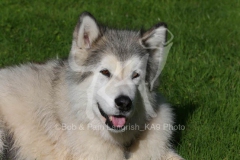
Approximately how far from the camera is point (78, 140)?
4.95m

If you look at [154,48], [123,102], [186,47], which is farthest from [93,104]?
[186,47]

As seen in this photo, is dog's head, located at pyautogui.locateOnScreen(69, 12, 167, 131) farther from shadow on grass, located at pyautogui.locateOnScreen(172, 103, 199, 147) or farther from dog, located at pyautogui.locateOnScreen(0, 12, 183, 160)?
shadow on grass, located at pyautogui.locateOnScreen(172, 103, 199, 147)

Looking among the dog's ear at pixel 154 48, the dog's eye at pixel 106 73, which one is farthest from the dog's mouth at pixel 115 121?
the dog's ear at pixel 154 48

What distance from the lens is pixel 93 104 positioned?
4762 millimetres

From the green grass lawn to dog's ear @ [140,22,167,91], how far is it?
3.59 feet

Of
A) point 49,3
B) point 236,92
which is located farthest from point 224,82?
point 49,3

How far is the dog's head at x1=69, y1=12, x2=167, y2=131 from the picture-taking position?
4543 mm

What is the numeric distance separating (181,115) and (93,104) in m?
1.99

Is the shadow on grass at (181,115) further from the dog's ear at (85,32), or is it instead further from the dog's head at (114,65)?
the dog's ear at (85,32)

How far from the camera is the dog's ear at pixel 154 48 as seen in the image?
496 centimetres

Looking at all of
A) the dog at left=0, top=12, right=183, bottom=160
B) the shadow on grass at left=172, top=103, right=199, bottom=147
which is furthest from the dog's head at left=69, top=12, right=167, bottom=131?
the shadow on grass at left=172, top=103, right=199, bottom=147

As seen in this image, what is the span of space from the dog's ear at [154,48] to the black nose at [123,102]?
0.59 meters

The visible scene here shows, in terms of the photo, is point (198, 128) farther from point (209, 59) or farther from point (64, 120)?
point (209, 59)

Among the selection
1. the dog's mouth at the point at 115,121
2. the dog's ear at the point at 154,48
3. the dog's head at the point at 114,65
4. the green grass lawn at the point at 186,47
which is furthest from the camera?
the green grass lawn at the point at 186,47
